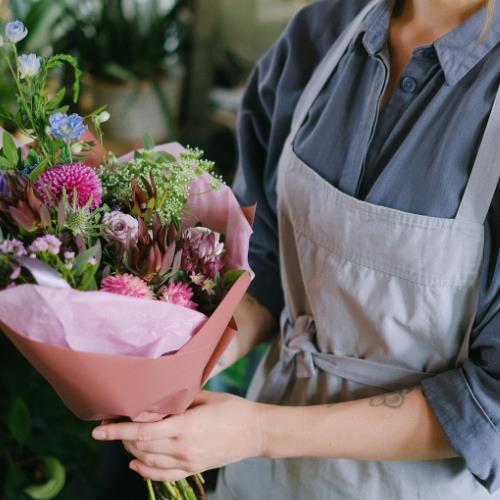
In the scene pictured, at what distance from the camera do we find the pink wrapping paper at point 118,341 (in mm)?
594

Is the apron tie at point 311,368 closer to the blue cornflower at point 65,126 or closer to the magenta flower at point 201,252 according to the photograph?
the magenta flower at point 201,252

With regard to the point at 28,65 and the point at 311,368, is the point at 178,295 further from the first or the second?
the point at 311,368

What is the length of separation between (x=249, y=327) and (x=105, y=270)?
50cm

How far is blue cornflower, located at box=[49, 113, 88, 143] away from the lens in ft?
2.14

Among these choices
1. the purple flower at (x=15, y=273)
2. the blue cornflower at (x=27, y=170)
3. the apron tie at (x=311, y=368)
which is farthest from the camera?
the apron tie at (x=311, y=368)

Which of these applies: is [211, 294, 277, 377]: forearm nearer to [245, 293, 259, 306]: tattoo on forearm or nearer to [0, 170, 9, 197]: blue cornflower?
[245, 293, 259, 306]: tattoo on forearm

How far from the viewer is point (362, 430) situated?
0.84 meters

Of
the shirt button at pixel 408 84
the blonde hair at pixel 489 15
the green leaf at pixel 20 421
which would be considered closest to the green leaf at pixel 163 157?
the shirt button at pixel 408 84

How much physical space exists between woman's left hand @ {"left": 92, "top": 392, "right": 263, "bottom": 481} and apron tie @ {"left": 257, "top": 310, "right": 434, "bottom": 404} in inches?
6.6

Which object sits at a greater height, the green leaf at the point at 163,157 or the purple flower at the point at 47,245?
the purple flower at the point at 47,245

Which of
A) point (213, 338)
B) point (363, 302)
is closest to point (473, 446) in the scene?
point (363, 302)

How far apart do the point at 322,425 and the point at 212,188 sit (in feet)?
1.18

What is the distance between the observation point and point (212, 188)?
0.78 meters

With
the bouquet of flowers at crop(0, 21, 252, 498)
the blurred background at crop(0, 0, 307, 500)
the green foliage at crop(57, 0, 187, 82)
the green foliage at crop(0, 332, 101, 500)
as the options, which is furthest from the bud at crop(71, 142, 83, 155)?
the green foliage at crop(57, 0, 187, 82)
